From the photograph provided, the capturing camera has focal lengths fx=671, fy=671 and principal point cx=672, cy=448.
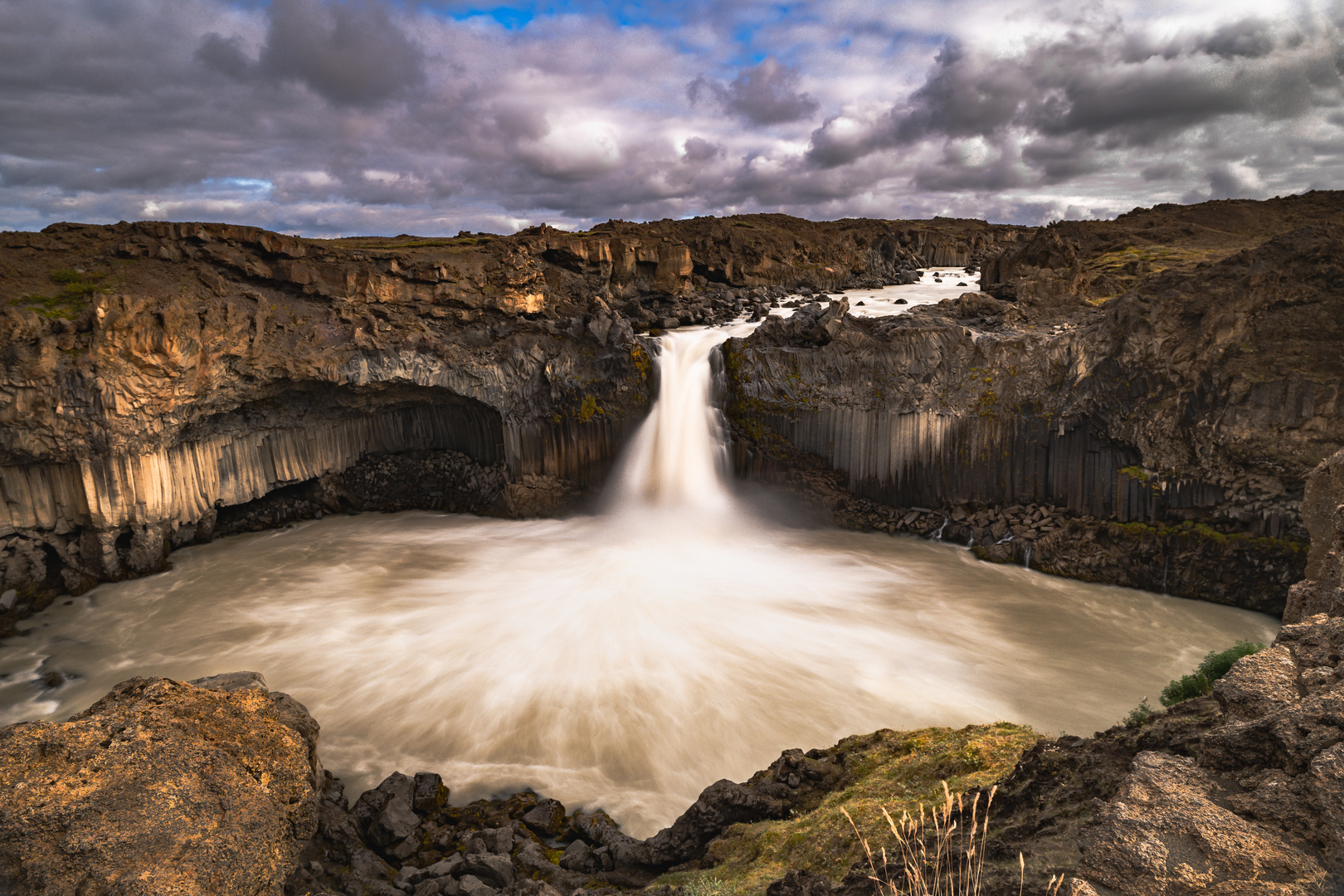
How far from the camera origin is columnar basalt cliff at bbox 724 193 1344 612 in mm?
13875

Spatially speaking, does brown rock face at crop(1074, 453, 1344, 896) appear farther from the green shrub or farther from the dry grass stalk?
the green shrub

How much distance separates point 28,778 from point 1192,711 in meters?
9.07

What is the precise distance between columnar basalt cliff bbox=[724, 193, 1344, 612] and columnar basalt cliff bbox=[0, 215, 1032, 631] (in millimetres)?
5846

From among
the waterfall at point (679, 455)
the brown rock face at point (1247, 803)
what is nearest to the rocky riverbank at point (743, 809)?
the brown rock face at point (1247, 803)

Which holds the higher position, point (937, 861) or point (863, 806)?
point (937, 861)

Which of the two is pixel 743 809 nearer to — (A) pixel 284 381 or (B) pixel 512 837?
(B) pixel 512 837

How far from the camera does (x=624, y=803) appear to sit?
30.5ft

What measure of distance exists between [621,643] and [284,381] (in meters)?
12.7

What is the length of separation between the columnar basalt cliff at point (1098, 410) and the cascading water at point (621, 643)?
1.27 m

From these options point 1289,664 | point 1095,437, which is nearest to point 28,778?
point 1289,664

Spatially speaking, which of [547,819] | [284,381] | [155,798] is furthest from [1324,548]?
[284,381]

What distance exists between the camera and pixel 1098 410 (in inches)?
638

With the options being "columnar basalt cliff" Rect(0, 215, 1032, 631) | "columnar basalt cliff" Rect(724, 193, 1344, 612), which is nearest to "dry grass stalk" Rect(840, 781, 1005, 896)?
"columnar basalt cliff" Rect(724, 193, 1344, 612)

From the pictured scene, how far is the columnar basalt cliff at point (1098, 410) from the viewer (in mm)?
13875
